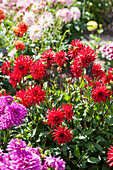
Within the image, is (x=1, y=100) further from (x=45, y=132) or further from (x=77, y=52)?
(x=77, y=52)

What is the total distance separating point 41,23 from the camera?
3158 millimetres

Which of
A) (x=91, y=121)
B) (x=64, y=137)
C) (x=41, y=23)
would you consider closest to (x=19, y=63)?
(x=64, y=137)

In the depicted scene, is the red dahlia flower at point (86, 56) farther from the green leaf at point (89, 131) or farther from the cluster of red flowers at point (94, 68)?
the green leaf at point (89, 131)

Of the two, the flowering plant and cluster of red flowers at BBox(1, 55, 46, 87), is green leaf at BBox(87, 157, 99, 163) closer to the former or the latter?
the flowering plant

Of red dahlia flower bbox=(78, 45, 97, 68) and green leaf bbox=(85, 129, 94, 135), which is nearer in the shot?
red dahlia flower bbox=(78, 45, 97, 68)

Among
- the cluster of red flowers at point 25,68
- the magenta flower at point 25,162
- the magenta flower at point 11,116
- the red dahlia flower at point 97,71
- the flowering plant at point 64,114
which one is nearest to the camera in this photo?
the magenta flower at point 25,162

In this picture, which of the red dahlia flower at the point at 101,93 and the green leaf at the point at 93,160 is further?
the green leaf at the point at 93,160

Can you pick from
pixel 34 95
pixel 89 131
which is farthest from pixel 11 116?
pixel 89 131

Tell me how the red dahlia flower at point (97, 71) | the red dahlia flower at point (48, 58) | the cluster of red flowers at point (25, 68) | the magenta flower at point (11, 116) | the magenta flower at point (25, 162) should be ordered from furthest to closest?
1. the red dahlia flower at point (97, 71)
2. the red dahlia flower at point (48, 58)
3. the cluster of red flowers at point (25, 68)
4. the magenta flower at point (11, 116)
5. the magenta flower at point (25, 162)

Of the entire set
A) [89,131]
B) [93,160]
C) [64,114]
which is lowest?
[93,160]

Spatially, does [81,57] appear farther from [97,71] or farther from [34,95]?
[34,95]

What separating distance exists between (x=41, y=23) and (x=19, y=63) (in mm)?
1289

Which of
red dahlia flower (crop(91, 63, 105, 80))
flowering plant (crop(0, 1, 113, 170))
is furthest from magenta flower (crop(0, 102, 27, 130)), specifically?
red dahlia flower (crop(91, 63, 105, 80))

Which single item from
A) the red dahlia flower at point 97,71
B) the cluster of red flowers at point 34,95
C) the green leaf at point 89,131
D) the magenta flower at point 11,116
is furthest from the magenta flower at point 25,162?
the red dahlia flower at point 97,71
